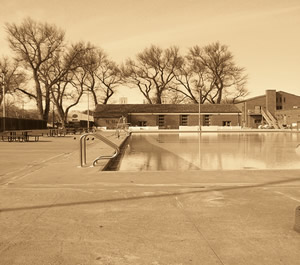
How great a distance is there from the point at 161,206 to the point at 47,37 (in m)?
43.3

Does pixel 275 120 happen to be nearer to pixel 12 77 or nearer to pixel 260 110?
pixel 260 110

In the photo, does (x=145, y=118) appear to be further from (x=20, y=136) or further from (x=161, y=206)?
(x=161, y=206)

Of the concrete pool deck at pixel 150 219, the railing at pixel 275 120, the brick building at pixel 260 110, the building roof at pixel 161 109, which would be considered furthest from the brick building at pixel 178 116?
the concrete pool deck at pixel 150 219

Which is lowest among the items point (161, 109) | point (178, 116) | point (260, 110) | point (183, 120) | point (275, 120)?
point (275, 120)

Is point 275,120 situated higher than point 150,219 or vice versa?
point 275,120

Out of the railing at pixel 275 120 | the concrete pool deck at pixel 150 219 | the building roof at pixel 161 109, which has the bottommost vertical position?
the concrete pool deck at pixel 150 219

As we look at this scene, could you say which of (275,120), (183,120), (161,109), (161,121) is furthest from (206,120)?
(275,120)

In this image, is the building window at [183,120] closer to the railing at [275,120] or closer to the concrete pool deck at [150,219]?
the railing at [275,120]

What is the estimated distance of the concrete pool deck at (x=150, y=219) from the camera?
10.8 ft

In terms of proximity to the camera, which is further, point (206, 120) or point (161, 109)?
point (161, 109)

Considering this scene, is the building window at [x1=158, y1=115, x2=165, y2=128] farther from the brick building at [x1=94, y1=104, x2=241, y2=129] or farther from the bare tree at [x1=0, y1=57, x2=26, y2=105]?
the bare tree at [x1=0, y1=57, x2=26, y2=105]

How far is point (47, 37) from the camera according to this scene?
143ft

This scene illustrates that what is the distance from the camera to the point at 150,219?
14.7ft

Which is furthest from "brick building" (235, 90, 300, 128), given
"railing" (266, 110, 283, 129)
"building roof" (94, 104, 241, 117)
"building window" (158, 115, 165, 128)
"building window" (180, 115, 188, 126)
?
"building window" (158, 115, 165, 128)
